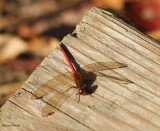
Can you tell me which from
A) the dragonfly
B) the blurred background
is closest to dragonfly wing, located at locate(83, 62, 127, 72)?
the dragonfly

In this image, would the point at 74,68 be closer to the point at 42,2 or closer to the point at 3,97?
the point at 3,97

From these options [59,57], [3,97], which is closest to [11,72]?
[3,97]

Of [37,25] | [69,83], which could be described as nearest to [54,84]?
[69,83]

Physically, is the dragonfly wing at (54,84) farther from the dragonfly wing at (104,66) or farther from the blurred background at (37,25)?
the blurred background at (37,25)

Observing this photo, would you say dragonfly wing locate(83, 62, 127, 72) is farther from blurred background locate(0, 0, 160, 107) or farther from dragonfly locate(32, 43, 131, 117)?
blurred background locate(0, 0, 160, 107)

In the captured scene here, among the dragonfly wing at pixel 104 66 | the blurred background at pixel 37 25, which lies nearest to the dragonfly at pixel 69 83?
the dragonfly wing at pixel 104 66
